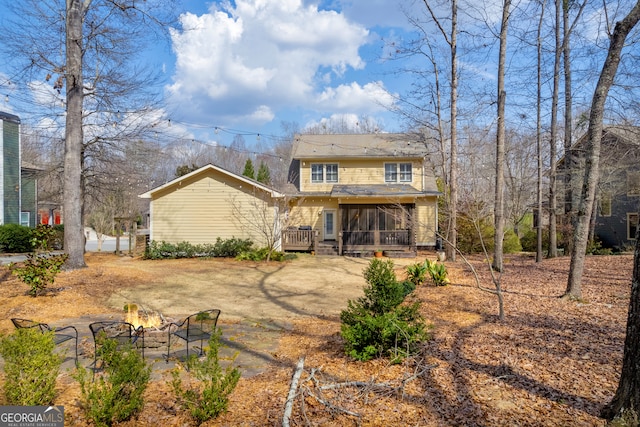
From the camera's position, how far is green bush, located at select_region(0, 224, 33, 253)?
60.5 ft

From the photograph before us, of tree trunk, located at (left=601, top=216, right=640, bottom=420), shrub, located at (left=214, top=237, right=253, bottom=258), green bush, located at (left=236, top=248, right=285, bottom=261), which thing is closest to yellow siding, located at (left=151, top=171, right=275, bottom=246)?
shrub, located at (left=214, top=237, right=253, bottom=258)

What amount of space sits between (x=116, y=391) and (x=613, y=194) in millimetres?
22607

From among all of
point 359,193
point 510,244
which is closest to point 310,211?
point 359,193

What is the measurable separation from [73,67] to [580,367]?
14.3 metres

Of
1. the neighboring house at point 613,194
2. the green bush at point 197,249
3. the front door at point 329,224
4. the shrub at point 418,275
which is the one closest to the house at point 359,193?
the front door at point 329,224

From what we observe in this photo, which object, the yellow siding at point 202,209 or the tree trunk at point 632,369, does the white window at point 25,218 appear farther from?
the tree trunk at point 632,369

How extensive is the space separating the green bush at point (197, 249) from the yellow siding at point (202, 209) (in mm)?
661

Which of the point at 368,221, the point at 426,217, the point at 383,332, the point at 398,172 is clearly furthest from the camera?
the point at 398,172

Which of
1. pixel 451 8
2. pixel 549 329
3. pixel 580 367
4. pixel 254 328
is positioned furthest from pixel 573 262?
pixel 451 8

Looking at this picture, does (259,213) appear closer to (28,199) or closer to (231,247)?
(231,247)

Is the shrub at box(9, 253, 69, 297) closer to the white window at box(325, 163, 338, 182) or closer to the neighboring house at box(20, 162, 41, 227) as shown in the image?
the white window at box(325, 163, 338, 182)

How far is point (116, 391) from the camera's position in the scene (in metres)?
3.10

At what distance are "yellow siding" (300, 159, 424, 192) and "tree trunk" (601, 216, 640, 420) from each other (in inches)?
695

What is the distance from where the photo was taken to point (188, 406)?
3.36 metres
